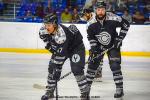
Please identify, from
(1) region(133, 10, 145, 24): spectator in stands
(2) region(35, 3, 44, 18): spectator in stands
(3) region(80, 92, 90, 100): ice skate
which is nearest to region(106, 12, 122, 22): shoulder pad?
(3) region(80, 92, 90, 100): ice skate

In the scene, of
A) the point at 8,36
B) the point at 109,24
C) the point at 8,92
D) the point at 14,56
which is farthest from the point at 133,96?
the point at 8,36

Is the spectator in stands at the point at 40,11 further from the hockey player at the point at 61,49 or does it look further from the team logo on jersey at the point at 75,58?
the team logo on jersey at the point at 75,58

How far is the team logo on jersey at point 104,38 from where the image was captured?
675 centimetres

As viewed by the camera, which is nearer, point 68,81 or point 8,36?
point 68,81

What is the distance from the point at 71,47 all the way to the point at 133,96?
1394 millimetres

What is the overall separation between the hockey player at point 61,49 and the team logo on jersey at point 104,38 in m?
0.39

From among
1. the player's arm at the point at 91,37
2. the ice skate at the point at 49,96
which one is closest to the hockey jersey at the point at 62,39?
the player's arm at the point at 91,37

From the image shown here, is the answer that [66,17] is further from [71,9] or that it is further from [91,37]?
[91,37]

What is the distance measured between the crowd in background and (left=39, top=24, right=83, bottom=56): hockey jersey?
6.36 meters

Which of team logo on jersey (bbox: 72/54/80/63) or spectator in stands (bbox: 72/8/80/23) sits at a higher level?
team logo on jersey (bbox: 72/54/80/63)

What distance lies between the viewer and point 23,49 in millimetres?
12305

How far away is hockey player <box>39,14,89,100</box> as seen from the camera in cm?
599

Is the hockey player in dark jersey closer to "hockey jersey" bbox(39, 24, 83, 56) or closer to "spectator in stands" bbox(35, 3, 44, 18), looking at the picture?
"hockey jersey" bbox(39, 24, 83, 56)

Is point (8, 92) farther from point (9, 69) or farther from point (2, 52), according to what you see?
point (2, 52)
